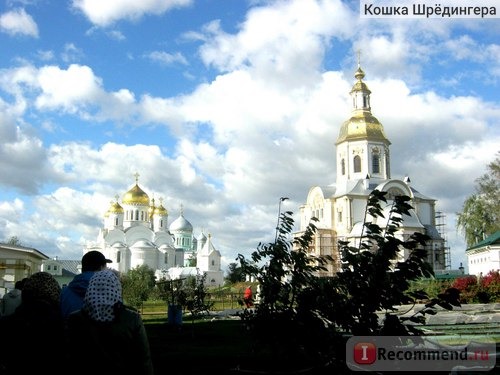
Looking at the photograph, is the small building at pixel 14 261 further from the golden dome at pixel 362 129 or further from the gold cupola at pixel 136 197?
the gold cupola at pixel 136 197

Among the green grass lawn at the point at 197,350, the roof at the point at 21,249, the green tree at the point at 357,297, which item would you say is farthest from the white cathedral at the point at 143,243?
the green tree at the point at 357,297

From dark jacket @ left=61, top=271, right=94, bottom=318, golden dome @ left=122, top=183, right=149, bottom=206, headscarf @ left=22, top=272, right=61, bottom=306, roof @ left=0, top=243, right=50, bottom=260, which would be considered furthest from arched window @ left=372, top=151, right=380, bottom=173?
headscarf @ left=22, top=272, right=61, bottom=306

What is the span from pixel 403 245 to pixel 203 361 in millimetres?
6246

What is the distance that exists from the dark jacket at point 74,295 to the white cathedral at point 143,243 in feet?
224

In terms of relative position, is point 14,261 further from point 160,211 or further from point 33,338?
point 160,211

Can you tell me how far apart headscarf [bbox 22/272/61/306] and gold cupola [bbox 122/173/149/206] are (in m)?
77.4

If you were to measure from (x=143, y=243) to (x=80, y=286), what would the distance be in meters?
72.0

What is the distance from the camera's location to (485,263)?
3703 cm

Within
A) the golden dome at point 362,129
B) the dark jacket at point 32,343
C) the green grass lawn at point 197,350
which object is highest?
the golden dome at point 362,129

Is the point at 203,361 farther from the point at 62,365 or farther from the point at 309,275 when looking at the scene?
the point at 62,365

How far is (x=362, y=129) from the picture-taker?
5756 centimetres

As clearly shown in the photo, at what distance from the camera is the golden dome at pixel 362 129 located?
57.4 meters

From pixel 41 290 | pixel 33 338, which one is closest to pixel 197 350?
pixel 41 290

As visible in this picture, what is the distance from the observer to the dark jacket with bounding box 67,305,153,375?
10.7 feet
